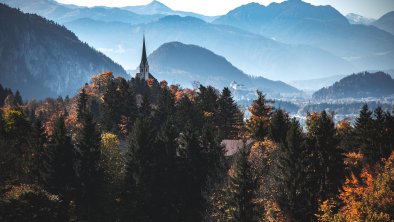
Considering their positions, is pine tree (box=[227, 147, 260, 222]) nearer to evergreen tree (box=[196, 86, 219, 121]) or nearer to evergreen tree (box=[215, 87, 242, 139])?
evergreen tree (box=[215, 87, 242, 139])

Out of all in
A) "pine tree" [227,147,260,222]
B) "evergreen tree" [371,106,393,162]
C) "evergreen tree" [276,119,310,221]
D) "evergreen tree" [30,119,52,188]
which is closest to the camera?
"pine tree" [227,147,260,222]

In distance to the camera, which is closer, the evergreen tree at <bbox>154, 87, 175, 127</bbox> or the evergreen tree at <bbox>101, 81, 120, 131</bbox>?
the evergreen tree at <bbox>101, 81, 120, 131</bbox>

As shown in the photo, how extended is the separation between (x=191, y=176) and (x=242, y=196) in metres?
12.4

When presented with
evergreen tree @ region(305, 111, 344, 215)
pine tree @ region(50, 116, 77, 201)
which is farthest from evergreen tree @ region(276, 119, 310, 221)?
pine tree @ region(50, 116, 77, 201)

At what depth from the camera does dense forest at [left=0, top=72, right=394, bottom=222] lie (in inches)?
1485

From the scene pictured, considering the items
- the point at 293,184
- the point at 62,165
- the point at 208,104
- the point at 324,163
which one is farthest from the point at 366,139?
the point at 62,165

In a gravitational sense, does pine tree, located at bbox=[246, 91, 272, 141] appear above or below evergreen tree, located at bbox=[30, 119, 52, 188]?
above

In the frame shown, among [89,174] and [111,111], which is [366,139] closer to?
[89,174]

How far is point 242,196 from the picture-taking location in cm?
3997

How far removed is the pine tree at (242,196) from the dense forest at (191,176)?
83 mm

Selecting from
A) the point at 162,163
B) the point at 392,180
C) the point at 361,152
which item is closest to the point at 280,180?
the point at 392,180

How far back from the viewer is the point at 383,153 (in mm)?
56594

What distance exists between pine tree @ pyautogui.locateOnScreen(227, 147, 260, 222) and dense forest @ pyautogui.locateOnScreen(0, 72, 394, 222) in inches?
3.3

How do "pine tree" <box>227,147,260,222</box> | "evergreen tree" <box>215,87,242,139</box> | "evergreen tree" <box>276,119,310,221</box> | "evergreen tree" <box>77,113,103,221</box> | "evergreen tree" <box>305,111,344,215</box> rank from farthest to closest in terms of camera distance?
"evergreen tree" <box>215,87,242,139</box>
"evergreen tree" <box>77,113,103,221</box>
"evergreen tree" <box>305,111,344,215</box>
"evergreen tree" <box>276,119,310,221</box>
"pine tree" <box>227,147,260,222</box>
